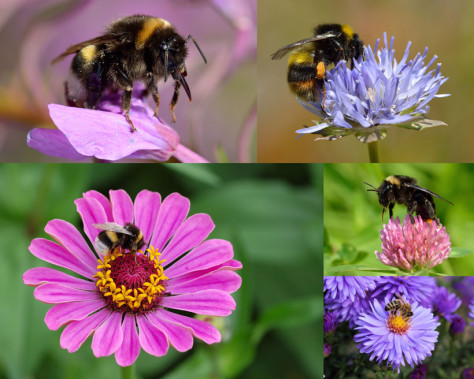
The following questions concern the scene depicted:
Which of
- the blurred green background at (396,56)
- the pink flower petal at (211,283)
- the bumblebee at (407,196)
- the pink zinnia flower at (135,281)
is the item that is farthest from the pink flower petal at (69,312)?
the bumblebee at (407,196)

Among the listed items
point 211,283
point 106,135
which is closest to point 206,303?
point 211,283

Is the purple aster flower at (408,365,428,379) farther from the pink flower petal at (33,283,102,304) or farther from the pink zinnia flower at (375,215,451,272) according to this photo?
the pink flower petal at (33,283,102,304)

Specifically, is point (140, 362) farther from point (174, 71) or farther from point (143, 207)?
point (174, 71)

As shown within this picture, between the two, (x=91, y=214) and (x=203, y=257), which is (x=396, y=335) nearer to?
(x=203, y=257)

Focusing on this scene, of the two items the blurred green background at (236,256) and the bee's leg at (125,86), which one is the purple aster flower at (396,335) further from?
the bee's leg at (125,86)

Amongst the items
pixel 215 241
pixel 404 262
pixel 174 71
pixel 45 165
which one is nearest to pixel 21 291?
pixel 45 165

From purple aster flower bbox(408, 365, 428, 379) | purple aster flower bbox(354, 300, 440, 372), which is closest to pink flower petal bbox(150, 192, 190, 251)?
purple aster flower bbox(354, 300, 440, 372)
